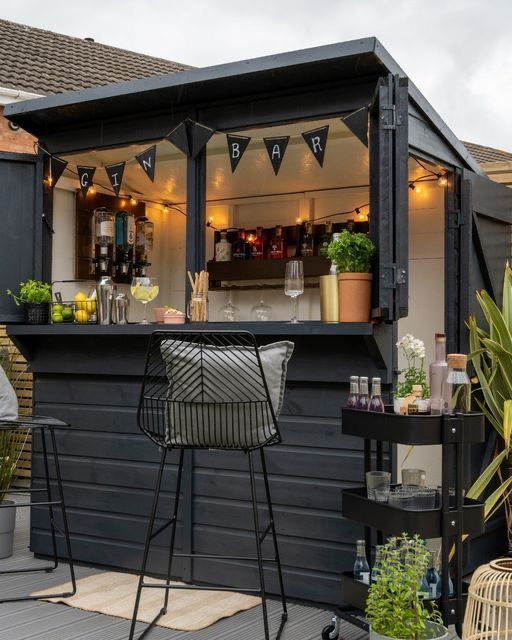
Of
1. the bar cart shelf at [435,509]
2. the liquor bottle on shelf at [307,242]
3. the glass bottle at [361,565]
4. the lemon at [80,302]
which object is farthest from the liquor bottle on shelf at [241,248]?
the glass bottle at [361,565]

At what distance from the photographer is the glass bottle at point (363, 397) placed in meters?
3.41

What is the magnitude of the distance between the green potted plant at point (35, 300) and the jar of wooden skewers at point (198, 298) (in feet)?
2.93

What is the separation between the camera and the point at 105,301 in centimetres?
454

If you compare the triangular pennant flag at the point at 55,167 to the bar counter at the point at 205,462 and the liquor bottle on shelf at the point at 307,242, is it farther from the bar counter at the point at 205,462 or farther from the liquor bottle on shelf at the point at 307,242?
the liquor bottle on shelf at the point at 307,242

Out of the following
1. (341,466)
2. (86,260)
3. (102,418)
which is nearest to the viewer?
(341,466)

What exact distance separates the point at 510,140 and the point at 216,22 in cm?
A: 1275

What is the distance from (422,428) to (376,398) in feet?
0.89

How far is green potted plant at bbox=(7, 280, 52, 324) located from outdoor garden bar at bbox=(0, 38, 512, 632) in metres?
0.06

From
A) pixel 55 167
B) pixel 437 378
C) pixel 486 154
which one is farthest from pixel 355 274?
pixel 486 154

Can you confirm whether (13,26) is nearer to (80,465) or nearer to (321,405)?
(80,465)

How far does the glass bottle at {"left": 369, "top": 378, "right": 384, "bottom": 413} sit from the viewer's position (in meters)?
3.33

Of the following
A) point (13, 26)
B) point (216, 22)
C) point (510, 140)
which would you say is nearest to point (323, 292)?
point (13, 26)

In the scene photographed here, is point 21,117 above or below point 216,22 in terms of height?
below

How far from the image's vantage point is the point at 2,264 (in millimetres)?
4758
